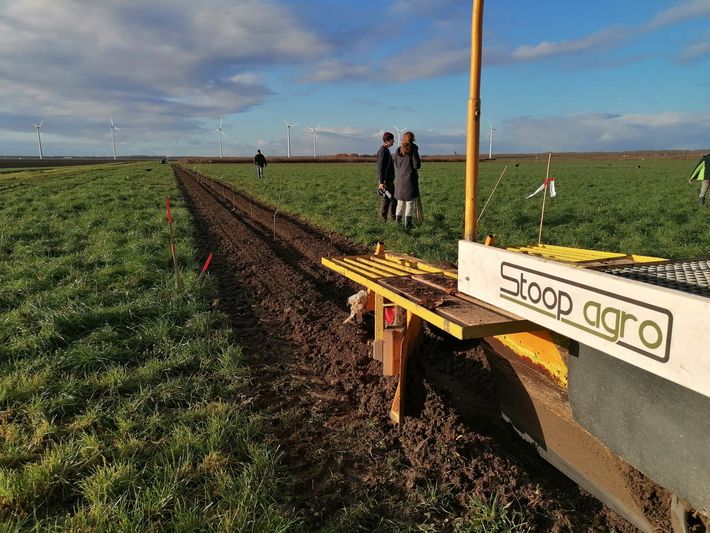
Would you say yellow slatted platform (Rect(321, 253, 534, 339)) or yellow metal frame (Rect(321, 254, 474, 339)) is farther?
yellow metal frame (Rect(321, 254, 474, 339))

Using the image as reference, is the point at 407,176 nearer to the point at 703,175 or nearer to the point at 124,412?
the point at 124,412

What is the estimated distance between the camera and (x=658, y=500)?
2.33 metres

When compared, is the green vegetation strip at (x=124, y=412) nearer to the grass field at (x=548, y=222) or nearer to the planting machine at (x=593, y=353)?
the planting machine at (x=593, y=353)

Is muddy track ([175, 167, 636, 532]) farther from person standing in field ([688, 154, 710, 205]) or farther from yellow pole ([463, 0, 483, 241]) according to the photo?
person standing in field ([688, 154, 710, 205])

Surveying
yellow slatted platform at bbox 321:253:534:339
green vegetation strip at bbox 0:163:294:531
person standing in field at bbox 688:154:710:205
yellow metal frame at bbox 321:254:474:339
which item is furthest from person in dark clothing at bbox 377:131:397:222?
person standing in field at bbox 688:154:710:205

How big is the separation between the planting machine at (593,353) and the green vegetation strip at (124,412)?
45.7 inches

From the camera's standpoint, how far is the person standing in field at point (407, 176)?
894 cm

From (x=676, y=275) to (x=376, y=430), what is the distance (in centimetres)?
194

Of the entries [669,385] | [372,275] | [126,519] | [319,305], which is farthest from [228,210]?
[669,385]

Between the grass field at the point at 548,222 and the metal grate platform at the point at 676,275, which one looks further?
the grass field at the point at 548,222

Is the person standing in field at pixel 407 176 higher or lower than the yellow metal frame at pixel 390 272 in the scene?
higher

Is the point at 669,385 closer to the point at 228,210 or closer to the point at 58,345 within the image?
the point at 58,345

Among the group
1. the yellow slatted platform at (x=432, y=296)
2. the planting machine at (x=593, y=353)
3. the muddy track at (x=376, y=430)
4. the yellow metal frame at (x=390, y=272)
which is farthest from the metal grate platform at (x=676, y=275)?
the muddy track at (x=376, y=430)

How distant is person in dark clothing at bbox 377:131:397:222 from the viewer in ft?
32.2
